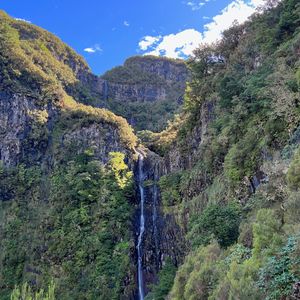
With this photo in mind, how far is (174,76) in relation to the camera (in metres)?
85.8

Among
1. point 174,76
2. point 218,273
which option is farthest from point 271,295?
point 174,76

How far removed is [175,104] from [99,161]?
37.7 meters

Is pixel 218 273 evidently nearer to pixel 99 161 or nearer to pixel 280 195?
pixel 280 195

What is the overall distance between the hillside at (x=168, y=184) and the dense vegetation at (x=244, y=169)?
2.8 inches

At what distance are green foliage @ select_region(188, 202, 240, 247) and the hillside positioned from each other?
0.07m

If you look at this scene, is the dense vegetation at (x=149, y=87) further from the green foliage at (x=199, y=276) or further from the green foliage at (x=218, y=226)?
the green foliage at (x=199, y=276)

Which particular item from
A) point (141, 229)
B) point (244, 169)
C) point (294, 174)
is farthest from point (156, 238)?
point (294, 174)

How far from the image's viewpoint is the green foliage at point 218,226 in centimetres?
1666

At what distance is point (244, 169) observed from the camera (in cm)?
1941

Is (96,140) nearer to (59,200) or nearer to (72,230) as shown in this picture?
(59,200)

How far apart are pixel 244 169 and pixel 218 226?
12.8 ft

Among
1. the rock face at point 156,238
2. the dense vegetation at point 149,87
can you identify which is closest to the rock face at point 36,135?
the rock face at point 156,238

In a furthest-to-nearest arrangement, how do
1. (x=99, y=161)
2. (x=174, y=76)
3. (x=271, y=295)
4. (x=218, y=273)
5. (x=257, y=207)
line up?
(x=174, y=76) < (x=99, y=161) < (x=257, y=207) < (x=218, y=273) < (x=271, y=295)

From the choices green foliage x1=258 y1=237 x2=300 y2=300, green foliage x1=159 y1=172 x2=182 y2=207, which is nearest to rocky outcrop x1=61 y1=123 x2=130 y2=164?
green foliage x1=159 y1=172 x2=182 y2=207
